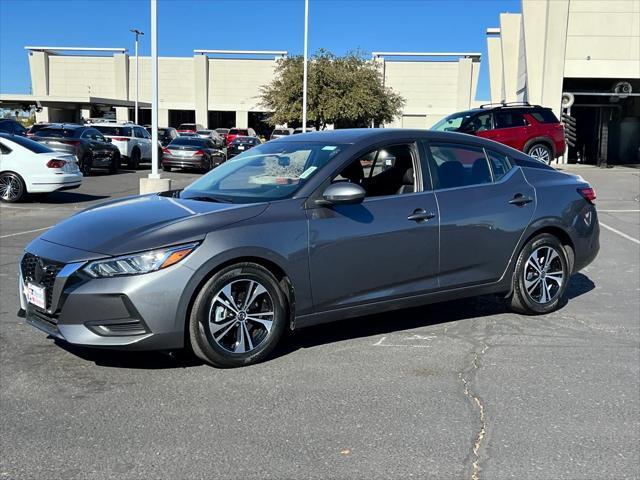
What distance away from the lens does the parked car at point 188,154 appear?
86.7ft

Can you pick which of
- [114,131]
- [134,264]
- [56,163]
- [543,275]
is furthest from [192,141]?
[134,264]

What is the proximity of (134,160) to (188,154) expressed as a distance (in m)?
2.69

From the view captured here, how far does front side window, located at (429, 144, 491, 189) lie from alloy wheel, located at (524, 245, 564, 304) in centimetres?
88

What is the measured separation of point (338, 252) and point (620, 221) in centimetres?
1001

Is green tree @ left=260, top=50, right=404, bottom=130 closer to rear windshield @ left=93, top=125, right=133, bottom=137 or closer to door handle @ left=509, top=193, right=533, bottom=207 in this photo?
rear windshield @ left=93, top=125, right=133, bottom=137

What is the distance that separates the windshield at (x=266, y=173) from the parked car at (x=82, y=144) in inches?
665

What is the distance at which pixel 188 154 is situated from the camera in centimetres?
2642

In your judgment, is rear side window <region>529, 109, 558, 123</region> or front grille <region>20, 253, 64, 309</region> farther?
rear side window <region>529, 109, 558, 123</region>

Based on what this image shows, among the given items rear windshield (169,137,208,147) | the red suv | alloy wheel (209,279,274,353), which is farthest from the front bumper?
rear windshield (169,137,208,147)

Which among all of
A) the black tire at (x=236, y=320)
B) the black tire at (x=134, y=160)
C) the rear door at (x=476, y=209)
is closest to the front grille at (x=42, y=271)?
the black tire at (x=236, y=320)

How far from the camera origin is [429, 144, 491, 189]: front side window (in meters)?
5.62

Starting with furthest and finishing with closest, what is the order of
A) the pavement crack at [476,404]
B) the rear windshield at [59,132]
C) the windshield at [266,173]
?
1. the rear windshield at [59,132]
2. the windshield at [266,173]
3. the pavement crack at [476,404]

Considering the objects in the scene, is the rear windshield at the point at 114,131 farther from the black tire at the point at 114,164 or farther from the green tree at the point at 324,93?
the green tree at the point at 324,93

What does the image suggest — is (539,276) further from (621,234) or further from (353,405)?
(621,234)
